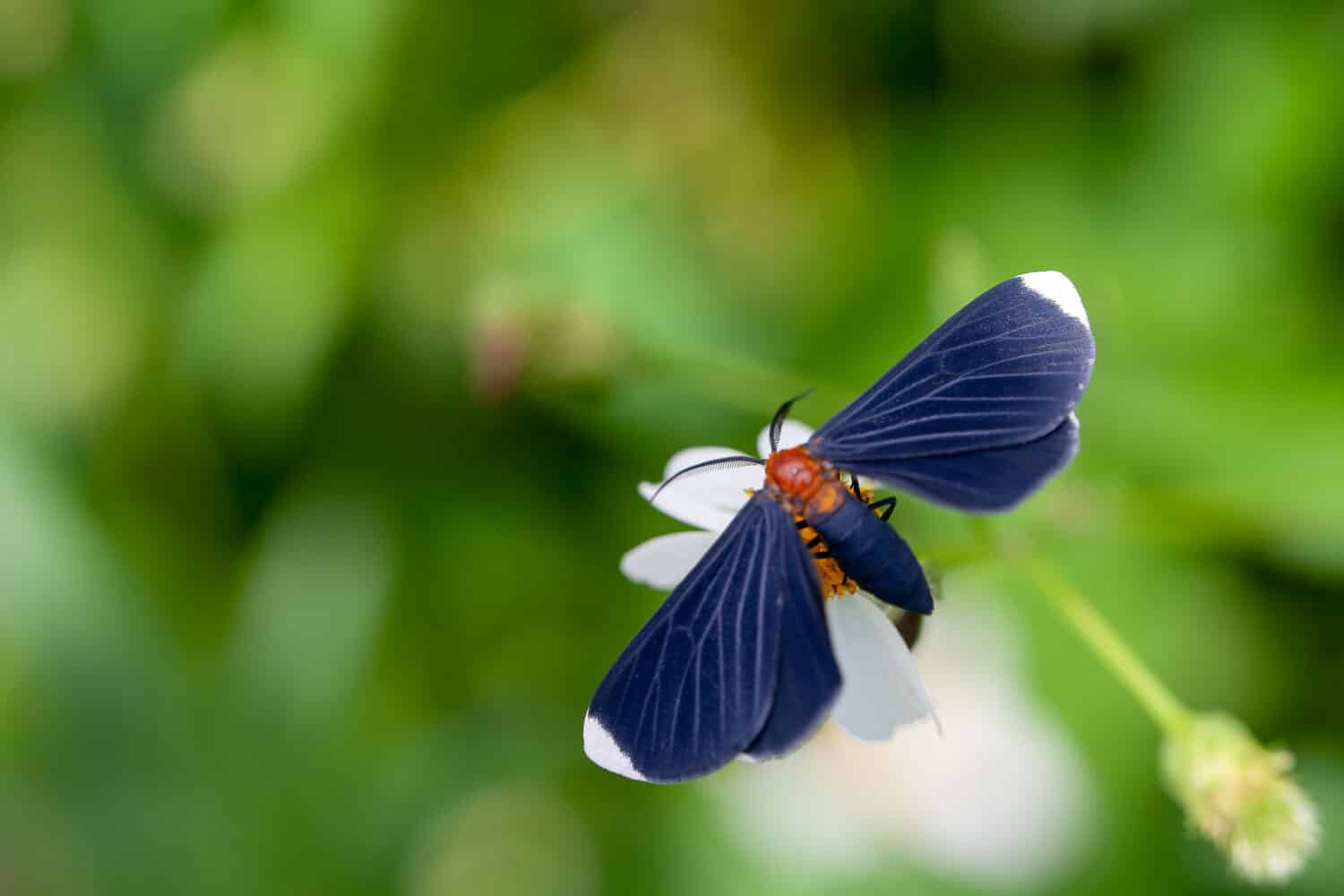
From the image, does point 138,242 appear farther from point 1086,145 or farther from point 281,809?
point 1086,145

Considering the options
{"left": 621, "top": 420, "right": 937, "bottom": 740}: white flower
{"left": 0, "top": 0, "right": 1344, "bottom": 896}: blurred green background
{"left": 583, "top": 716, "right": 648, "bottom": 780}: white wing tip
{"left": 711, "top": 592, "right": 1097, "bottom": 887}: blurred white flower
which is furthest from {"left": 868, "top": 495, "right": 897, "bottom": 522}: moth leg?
{"left": 711, "top": 592, "right": 1097, "bottom": 887}: blurred white flower

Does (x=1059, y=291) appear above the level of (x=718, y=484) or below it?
below

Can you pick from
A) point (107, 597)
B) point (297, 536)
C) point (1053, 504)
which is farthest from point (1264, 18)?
point (107, 597)

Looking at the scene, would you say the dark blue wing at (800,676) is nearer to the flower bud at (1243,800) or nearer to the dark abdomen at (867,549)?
the dark abdomen at (867,549)

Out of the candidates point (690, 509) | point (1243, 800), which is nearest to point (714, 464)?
point (690, 509)

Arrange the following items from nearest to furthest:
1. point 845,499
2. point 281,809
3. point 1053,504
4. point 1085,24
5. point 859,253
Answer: point 845,499 → point 1053,504 → point 281,809 → point 1085,24 → point 859,253

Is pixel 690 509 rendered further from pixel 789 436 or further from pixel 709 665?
pixel 709 665
